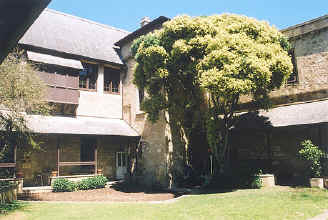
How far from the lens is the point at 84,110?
713 inches

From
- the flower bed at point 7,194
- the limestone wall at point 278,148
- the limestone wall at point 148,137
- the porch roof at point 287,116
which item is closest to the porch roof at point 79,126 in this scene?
the limestone wall at point 148,137

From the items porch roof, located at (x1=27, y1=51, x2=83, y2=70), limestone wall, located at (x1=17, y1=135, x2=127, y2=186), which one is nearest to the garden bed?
limestone wall, located at (x1=17, y1=135, x2=127, y2=186)

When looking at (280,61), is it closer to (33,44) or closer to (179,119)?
(179,119)

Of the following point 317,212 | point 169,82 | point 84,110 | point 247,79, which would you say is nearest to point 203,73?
point 247,79

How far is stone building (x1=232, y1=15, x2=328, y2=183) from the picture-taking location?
45.0ft

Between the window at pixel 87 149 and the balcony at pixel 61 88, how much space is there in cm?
284

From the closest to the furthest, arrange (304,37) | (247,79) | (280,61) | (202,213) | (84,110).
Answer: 1. (202,213)
2. (247,79)
3. (280,61)
4. (304,37)
5. (84,110)

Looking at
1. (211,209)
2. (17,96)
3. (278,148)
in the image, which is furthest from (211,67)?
(17,96)

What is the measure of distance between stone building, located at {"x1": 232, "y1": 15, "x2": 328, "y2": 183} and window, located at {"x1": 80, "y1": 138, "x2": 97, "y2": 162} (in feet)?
30.8

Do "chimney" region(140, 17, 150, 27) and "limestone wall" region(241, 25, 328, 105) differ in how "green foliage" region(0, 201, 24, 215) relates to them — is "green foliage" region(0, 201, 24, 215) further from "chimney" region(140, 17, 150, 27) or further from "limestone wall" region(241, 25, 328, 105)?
"chimney" region(140, 17, 150, 27)

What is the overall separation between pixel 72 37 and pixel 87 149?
7.67m

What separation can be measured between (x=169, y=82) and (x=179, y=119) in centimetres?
247

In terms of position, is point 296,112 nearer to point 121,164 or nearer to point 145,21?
point 121,164

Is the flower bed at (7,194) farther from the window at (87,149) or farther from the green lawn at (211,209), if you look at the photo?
the window at (87,149)
